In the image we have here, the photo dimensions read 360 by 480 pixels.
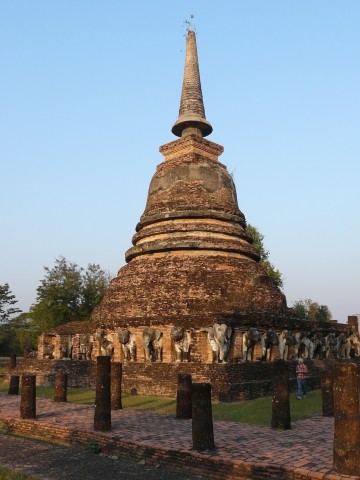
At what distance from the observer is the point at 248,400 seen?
12.6 meters

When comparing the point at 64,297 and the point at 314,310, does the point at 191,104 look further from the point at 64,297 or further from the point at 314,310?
the point at 314,310

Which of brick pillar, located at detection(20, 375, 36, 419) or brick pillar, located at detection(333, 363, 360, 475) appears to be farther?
brick pillar, located at detection(20, 375, 36, 419)

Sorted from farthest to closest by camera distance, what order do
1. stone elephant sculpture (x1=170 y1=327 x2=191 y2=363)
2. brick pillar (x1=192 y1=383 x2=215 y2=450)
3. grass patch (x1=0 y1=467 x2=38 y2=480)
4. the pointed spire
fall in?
the pointed spire → stone elephant sculpture (x1=170 y1=327 x2=191 y2=363) → brick pillar (x1=192 y1=383 x2=215 y2=450) → grass patch (x1=0 y1=467 x2=38 y2=480)

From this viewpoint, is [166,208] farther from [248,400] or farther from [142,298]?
[248,400]

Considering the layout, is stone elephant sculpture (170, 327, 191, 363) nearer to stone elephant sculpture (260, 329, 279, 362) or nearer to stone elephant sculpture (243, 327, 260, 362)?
stone elephant sculpture (243, 327, 260, 362)

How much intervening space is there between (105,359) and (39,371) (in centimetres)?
1054

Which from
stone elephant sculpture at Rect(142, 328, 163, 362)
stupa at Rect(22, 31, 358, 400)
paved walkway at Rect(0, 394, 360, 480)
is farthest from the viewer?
stone elephant sculpture at Rect(142, 328, 163, 362)

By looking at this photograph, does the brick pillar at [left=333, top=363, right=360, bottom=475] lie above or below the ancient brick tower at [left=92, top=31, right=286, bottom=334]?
below

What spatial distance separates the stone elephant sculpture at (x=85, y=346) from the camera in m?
17.3

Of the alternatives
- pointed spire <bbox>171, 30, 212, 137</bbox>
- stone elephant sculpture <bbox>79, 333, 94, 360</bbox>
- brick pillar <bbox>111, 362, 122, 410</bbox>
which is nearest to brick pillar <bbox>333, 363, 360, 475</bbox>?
brick pillar <bbox>111, 362, 122, 410</bbox>

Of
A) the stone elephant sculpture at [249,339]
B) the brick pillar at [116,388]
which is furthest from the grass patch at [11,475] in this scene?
the stone elephant sculpture at [249,339]

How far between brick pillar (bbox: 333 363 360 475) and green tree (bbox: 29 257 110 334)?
25.5 m

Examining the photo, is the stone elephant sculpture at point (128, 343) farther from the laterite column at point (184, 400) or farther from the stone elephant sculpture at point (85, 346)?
the laterite column at point (184, 400)

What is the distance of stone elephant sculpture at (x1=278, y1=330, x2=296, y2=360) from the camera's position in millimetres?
Result: 15500
